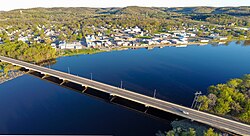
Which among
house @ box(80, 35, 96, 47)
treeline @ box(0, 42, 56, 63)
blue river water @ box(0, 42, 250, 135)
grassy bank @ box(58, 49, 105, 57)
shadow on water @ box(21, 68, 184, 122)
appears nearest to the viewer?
blue river water @ box(0, 42, 250, 135)

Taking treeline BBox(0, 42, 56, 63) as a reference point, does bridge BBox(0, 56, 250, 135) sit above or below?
below

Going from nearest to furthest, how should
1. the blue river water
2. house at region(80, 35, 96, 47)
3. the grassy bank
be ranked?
the blue river water
the grassy bank
house at region(80, 35, 96, 47)

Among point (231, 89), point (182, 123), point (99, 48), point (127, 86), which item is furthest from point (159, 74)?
point (99, 48)

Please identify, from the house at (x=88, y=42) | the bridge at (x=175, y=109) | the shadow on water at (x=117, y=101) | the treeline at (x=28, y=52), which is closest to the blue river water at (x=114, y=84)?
the shadow on water at (x=117, y=101)

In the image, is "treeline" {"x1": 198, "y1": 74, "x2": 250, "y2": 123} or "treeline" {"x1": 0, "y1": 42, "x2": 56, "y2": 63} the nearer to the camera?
"treeline" {"x1": 198, "y1": 74, "x2": 250, "y2": 123}

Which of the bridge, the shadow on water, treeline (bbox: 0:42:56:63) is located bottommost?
the shadow on water

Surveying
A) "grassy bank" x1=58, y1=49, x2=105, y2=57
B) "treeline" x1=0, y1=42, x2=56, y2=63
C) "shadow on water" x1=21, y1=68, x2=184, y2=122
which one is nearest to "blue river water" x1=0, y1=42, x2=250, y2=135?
"shadow on water" x1=21, y1=68, x2=184, y2=122

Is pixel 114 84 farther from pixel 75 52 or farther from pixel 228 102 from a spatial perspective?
pixel 75 52

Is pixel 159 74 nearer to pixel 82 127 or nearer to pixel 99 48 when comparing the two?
pixel 82 127

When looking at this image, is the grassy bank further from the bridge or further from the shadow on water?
the bridge
